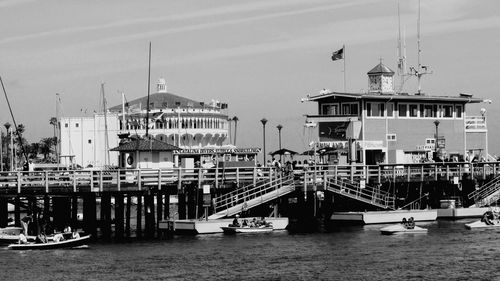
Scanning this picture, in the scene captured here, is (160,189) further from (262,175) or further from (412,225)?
(412,225)

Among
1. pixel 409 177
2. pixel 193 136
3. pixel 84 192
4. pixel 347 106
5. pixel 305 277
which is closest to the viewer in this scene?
pixel 305 277

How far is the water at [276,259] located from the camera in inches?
2211

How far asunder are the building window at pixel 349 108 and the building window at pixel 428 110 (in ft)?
22.6

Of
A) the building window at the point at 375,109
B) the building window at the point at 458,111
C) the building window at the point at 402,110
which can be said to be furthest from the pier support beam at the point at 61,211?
the building window at the point at 458,111

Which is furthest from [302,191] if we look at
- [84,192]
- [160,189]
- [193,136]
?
[193,136]

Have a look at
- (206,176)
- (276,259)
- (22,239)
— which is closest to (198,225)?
(206,176)

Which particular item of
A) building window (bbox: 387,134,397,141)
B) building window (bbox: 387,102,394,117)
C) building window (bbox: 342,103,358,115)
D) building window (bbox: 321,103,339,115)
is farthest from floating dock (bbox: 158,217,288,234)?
building window (bbox: 387,102,394,117)

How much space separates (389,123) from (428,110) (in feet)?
15.8

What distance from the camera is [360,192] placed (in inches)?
3167

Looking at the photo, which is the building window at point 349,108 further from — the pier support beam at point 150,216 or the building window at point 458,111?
the pier support beam at point 150,216

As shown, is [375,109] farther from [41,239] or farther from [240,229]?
[41,239]

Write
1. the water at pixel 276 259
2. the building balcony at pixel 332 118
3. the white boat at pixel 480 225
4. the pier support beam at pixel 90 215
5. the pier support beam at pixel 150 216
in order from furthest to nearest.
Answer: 1. the building balcony at pixel 332 118
2. the white boat at pixel 480 225
3. the pier support beam at pixel 150 216
4. the pier support beam at pixel 90 215
5. the water at pixel 276 259

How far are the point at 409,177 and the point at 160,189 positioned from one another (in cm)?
2088

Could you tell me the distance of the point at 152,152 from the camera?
81.8 meters
